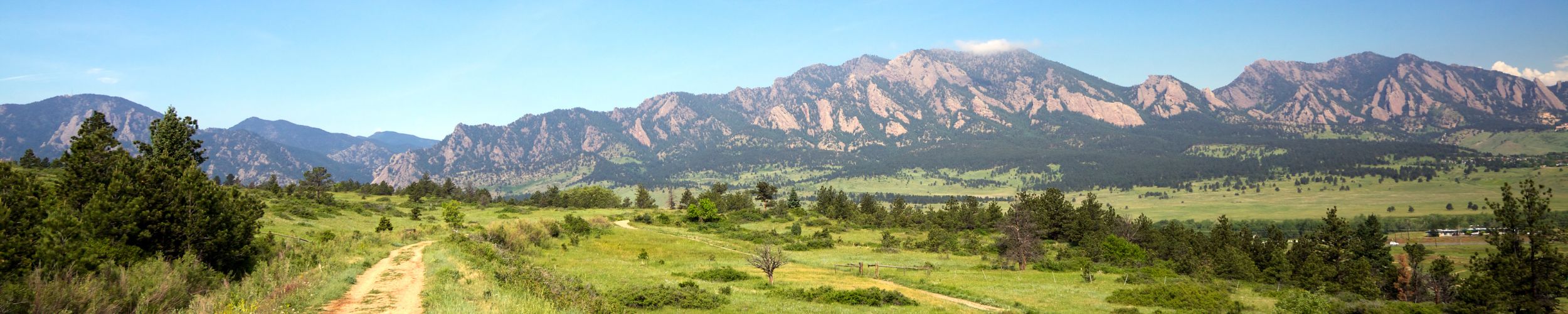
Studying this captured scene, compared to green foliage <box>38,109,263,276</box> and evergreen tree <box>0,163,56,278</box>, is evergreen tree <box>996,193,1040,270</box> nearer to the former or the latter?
green foliage <box>38,109,263,276</box>

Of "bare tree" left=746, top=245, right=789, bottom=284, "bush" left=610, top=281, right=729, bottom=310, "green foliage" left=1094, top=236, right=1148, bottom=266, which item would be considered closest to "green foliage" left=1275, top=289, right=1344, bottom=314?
"bare tree" left=746, top=245, right=789, bottom=284

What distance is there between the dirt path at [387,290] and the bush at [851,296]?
17206mm

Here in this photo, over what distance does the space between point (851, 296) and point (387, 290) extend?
20.6 metres

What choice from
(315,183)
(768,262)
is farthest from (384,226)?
(315,183)

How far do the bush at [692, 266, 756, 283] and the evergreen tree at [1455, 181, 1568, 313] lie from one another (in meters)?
44.5

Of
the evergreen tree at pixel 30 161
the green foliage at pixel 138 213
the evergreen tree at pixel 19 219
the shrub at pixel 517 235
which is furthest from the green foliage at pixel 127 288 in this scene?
the evergreen tree at pixel 30 161

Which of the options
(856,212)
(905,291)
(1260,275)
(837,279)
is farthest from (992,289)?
(856,212)

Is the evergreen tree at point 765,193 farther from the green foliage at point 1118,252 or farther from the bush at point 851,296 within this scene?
the bush at point 851,296

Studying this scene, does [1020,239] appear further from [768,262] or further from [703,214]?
[703,214]

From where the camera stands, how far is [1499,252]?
140 ft

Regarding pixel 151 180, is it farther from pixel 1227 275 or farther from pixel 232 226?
pixel 1227 275

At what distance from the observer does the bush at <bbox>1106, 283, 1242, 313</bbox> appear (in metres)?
36.0

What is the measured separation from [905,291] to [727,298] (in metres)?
13.3

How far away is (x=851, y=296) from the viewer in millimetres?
33250
